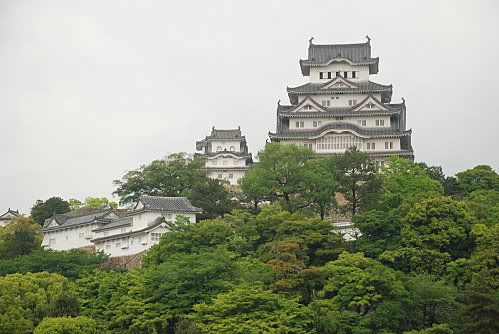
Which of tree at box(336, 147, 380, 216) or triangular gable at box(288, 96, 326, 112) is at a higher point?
triangular gable at box(288, 96, 326, 112)

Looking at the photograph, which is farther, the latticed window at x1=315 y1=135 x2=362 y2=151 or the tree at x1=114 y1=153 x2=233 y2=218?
the latticed window at x1=315 y1=135 x2=362 y2=151

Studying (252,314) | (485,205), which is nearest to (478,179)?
(485,205)

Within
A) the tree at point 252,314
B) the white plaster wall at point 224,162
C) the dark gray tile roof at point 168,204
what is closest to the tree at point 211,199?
the dark gray tile roof at point 168,204

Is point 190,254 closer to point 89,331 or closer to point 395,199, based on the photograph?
point 89,331

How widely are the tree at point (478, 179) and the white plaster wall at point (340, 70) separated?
44.0 feet

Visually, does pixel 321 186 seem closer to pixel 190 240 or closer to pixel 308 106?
pixel 190 240

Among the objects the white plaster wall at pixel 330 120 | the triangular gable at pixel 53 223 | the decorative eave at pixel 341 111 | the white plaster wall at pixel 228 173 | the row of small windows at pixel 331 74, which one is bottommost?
the triangular gable at pixel 53 223

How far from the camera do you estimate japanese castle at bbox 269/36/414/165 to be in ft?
205

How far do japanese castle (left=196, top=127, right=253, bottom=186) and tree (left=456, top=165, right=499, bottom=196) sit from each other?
1892 cm

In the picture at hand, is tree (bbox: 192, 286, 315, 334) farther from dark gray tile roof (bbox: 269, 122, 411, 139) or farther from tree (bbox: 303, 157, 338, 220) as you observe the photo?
dark gray tile roof (bbox: 269, 122, 411, 139)

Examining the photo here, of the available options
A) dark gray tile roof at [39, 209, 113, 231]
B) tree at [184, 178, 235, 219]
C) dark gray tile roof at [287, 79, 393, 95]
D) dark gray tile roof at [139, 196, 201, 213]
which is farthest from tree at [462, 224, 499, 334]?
dark gray tile roof at [287, 79, 393, 95]

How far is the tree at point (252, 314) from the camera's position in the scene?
33812mm

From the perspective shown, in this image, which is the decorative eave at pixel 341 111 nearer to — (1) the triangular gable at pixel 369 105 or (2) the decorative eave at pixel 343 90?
(1) the triangular gable at pixel 369 105

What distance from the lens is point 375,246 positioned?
41.1m
